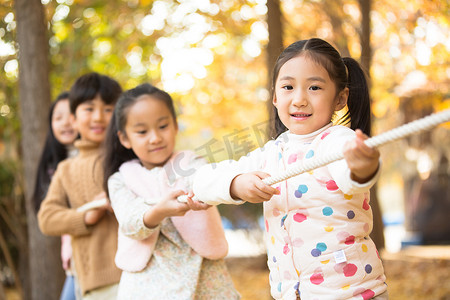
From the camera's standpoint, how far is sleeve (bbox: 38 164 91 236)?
115 inches

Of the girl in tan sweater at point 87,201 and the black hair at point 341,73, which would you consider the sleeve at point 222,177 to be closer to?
the black hair at point 341,73

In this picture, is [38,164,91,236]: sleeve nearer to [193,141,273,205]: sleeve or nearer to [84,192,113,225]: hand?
[84,192,113,225]: hand

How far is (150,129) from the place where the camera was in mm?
2387

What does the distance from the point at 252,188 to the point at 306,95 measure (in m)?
0.36

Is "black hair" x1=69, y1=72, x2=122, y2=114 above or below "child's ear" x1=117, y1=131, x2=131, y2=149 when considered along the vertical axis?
above

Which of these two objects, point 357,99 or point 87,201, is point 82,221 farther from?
point 357,99

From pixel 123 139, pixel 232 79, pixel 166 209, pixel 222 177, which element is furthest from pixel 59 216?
pixel 232 79

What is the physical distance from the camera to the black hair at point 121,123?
7.98 ft

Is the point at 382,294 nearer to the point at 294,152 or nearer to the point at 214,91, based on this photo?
the point at 294,152

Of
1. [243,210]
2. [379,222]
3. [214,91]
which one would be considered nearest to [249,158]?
[379,222]

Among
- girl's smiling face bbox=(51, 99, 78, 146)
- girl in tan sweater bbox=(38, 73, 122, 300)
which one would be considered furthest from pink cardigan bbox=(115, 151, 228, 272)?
girl's smiling face bbox=(51, 99, 78, 146)

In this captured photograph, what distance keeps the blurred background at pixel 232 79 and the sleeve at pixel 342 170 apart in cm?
50

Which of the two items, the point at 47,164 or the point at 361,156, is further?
the point at 47,164

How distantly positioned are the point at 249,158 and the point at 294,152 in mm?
240
